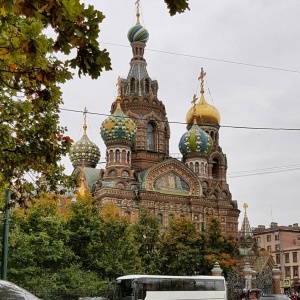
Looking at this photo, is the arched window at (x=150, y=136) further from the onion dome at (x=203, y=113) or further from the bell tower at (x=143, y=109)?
the onion dome at (x=203, y=113)

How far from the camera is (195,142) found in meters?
54.0

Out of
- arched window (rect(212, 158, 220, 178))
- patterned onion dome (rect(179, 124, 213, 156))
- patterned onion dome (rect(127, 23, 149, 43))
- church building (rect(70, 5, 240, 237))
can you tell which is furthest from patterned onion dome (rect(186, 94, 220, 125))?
→ patterned onion dome (rect(127, 23, 149, 43))

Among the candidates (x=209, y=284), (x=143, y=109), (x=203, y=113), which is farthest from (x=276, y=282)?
(x=203, y=113)

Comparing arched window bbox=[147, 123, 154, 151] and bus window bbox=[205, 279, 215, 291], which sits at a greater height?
arched window bbox=[147, 123, 154, 151]

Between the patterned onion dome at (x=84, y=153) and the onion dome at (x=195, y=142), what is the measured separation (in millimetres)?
8583

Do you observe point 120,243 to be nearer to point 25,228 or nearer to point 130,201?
point 25,228

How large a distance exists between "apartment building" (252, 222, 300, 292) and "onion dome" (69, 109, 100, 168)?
25.3 m

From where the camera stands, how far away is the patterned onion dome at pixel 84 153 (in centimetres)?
5672

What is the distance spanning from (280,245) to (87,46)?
245ft

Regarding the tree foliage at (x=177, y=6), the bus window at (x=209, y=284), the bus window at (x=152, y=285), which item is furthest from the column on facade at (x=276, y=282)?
the tree foliage at (x=177, y=6)

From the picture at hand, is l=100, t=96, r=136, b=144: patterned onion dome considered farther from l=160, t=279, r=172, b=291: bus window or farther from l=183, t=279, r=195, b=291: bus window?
l=160, t=279, r=172, b=291: bus window

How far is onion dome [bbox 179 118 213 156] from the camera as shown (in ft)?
177

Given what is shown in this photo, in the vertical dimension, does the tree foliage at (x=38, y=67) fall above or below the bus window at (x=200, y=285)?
above

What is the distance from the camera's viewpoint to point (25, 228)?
28.4 metres
